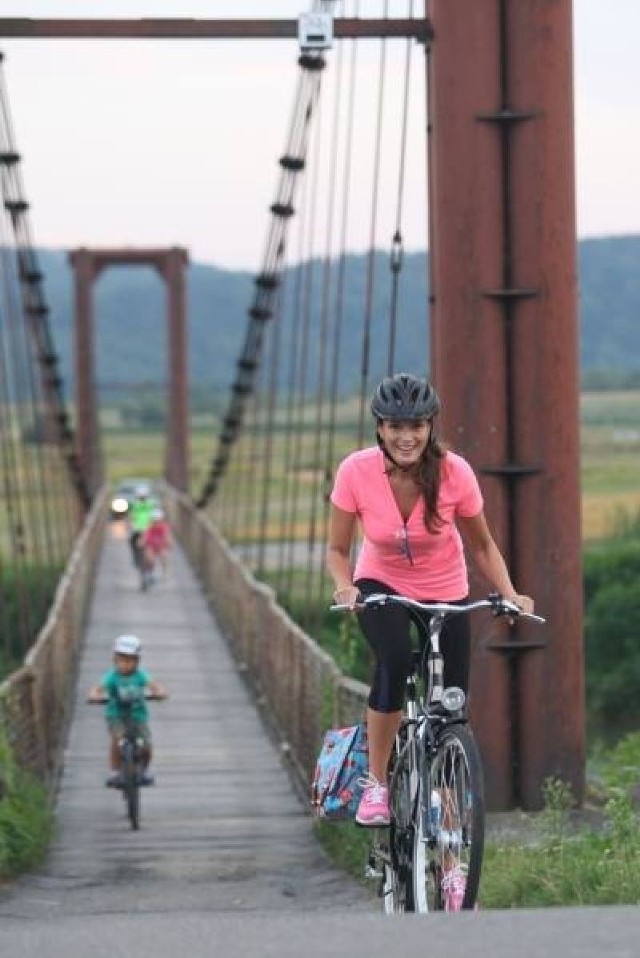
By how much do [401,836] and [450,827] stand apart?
518 millimetres

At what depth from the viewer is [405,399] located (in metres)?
7.35

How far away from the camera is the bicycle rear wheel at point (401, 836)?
24.7 feet

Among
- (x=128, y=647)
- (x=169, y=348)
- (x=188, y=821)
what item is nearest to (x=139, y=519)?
(x=188, y=821)

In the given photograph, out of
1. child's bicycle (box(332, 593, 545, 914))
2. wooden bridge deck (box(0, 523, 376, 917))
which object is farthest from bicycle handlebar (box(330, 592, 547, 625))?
wooden bridge deck (box(0, 523, 376, 917))

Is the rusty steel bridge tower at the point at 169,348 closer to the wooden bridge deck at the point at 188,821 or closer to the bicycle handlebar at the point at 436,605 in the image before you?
the wooden bridge deck at the point at 188,821

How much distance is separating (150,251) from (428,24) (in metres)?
91.3

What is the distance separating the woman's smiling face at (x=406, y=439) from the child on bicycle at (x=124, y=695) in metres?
8.85

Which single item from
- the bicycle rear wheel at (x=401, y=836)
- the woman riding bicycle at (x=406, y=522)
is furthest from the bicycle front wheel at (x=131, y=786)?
the woman riding bicycle at (x=406, y=522)

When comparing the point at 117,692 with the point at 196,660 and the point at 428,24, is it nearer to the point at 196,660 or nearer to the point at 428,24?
the point at 428,24

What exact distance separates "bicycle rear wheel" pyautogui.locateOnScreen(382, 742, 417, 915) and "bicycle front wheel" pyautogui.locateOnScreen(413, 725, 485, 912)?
0.47 ft

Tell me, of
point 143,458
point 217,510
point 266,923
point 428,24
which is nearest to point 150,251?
point 217,510

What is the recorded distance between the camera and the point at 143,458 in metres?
157

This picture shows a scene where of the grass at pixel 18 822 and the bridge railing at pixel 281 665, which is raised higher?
the bridge railing at pixel 281 665

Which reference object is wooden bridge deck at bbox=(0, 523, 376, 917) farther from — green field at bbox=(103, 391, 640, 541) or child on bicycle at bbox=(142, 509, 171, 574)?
child on bicycle at bbox=(142, 509, 171, 574)
